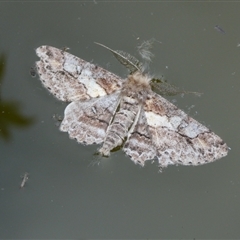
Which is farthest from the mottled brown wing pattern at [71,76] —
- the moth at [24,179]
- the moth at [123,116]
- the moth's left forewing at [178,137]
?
the moth at [24,179]

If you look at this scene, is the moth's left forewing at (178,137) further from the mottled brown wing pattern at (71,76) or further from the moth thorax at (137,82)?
the mottled brown wing pattern at (71,76)

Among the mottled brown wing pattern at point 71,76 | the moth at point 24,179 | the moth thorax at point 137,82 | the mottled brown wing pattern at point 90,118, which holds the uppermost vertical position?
the moth thorax at point 137,82

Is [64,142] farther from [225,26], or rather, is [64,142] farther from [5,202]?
[225,26]

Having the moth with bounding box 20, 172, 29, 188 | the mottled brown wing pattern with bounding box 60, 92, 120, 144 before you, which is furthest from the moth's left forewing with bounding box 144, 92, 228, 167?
the moth with bounding box 20, 172, 29, 188

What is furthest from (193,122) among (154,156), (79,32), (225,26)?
(79,32)

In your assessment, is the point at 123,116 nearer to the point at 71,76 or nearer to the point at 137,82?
the point at 137,82

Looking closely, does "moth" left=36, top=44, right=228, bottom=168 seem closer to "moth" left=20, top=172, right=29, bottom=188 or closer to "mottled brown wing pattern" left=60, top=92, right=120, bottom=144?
"mottled brown wing pattern" left=60, top=92, right=120, bottom=144
